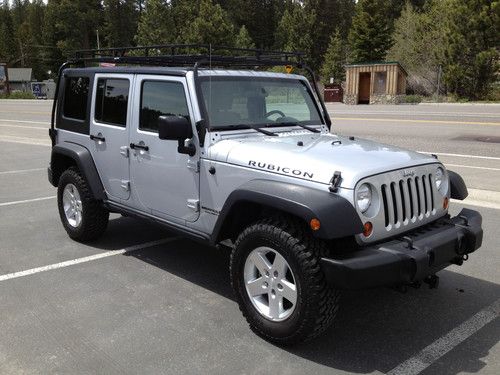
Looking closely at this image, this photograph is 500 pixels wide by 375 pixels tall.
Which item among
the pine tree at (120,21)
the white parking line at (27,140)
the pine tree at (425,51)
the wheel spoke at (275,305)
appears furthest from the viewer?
the pine tree at (120,21)

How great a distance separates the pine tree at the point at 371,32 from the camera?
50812 mm

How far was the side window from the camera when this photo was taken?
4297 mm

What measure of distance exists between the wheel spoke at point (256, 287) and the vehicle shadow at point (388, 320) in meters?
0.41

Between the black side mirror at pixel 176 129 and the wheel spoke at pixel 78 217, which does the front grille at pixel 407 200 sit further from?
the wheel spoke at pixel 78 217

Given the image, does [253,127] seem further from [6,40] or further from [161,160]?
[6,40]

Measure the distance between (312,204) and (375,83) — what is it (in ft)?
110

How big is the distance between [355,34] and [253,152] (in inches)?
2038

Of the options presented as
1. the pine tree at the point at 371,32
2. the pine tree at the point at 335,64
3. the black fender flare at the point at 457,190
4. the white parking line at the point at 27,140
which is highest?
the pine tree at the point at 371,32

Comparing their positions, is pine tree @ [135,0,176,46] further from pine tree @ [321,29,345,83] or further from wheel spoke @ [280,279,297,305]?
wheel spoke @ [280,279,297,305]

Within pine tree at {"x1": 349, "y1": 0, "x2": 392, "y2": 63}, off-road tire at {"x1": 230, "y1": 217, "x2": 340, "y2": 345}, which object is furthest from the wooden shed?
off-road tire at {"x1": 230, "y1": 217, "x2": 340, "y2": 345}

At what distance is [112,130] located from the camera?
16.5 feet

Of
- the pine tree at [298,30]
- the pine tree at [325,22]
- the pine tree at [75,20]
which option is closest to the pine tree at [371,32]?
the pine tree at [298,30]

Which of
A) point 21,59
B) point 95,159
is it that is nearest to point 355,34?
point 95,159

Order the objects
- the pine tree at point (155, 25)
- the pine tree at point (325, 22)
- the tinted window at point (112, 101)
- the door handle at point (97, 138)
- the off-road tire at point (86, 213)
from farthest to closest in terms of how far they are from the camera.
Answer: the pine tree at point (325, 22), the pine tree at point (155, 25), the off-road tire at point (86, 213), the door handle at point (97, 138), the tinted window at point (112, 101)
